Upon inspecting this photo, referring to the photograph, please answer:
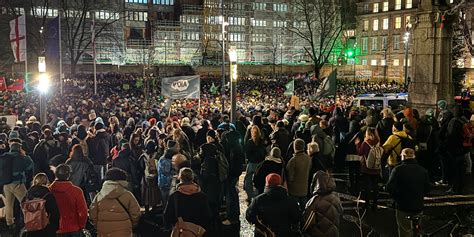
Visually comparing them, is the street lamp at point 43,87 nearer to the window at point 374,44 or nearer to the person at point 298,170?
the person at point 298,170

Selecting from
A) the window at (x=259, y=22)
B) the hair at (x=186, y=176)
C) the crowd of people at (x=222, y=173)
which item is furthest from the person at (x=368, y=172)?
the window at (x=259, y=22)

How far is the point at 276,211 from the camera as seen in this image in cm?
613

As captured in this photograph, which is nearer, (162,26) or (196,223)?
(196,223)

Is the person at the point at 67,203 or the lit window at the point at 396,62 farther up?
the lit window at the point at 396,62

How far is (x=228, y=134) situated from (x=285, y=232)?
14.8ft

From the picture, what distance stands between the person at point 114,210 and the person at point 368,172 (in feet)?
17.4

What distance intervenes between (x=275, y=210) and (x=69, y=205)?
8.92 feet

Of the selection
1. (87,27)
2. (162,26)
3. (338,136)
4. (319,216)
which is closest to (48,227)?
(319,216)

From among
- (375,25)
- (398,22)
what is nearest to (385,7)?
(375,25)

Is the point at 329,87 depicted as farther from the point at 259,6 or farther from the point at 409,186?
the point at 259,6

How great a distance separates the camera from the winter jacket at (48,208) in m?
6.59

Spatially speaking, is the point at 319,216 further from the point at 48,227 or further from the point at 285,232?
the point at 48,227

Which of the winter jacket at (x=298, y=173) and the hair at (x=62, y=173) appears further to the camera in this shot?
the winter jacket at (x=298, y=173)

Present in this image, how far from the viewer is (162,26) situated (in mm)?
87000
